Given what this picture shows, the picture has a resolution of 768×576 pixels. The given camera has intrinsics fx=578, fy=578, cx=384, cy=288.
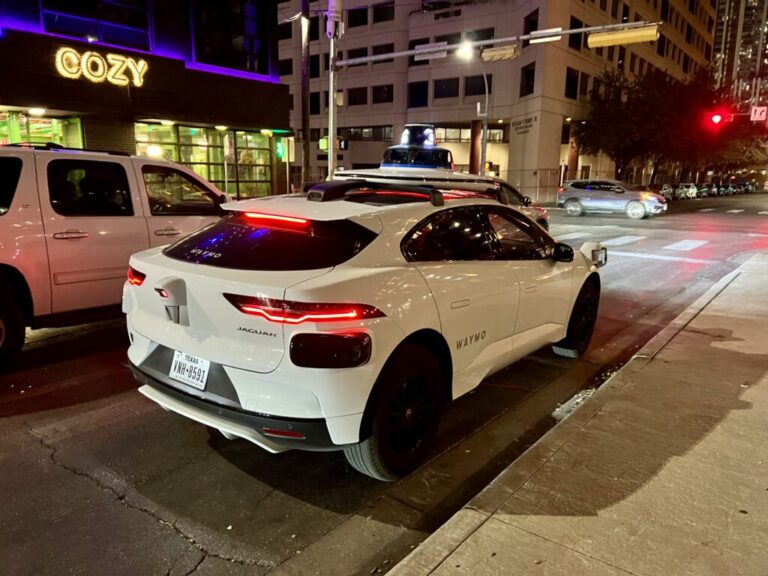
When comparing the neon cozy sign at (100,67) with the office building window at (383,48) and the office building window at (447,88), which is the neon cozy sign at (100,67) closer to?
the office building window at (447,88)

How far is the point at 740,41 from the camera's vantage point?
6196 inches

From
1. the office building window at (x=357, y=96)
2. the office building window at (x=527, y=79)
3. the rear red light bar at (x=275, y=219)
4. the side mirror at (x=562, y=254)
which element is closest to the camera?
the rear red light bar at (x=275, y=219)

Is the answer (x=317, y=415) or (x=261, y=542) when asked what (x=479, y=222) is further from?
(x=261, y=542)

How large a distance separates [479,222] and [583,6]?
4367 centimetres

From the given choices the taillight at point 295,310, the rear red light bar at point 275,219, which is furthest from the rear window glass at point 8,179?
the taillight at point 295,310

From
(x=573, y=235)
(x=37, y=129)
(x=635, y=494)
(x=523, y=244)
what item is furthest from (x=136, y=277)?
(x=37, y=129)

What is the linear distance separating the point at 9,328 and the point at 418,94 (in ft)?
159

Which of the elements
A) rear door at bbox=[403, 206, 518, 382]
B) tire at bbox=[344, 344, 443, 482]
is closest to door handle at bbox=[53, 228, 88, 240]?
rear door at bbox=[403, 206, 518, 382]

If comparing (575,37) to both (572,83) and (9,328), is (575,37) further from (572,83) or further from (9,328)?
(9,328)

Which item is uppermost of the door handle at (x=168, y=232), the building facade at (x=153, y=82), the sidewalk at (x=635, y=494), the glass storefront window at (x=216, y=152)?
the building facade at (x=153, y=82)

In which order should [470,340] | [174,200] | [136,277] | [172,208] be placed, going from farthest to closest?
[174,200] < [172,208] < [470,340] < [136,277]

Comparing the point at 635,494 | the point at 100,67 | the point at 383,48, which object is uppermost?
the point at 383,48

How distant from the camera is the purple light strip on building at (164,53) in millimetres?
15659

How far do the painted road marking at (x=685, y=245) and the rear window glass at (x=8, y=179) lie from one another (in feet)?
48.7
